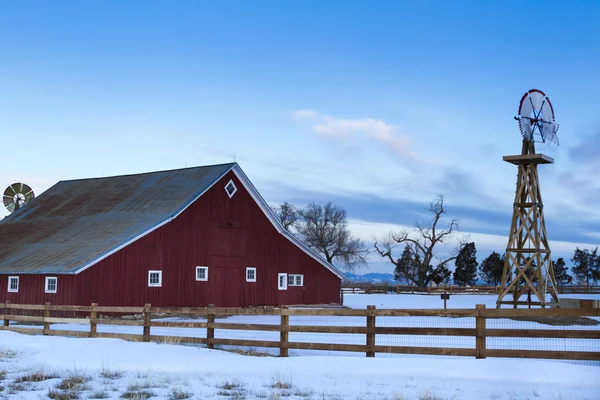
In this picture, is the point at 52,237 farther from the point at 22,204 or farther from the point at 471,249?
the point at 471,249

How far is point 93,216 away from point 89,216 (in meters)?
0.37

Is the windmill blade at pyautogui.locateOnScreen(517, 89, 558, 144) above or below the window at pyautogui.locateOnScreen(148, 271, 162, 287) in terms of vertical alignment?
above

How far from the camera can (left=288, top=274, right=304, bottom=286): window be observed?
42344 mm

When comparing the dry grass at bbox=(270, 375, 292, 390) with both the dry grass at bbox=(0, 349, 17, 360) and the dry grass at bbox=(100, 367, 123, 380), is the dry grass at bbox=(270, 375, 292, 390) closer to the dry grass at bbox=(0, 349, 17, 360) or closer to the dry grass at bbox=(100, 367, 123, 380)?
the dry grass at bbox=(100, 367, 123, 380)

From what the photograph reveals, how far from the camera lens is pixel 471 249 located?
328ft

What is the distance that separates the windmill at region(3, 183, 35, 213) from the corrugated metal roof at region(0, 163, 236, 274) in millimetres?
3346

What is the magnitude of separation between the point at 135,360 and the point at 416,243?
7102 cm

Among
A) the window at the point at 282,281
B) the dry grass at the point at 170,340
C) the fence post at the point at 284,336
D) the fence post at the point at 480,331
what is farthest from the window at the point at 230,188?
the fence post at the point at 480,331

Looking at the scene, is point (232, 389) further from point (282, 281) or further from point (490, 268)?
point (490, 268)

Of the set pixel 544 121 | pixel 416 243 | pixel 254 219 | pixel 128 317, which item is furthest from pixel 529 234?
pixel 416 243

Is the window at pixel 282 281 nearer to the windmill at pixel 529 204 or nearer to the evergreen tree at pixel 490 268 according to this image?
the windmill at pixel 529 204

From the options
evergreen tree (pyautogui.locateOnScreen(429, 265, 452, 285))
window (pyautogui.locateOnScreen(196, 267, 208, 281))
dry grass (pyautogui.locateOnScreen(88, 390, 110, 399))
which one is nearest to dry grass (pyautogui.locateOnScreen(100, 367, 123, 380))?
dry grass (pyautogui.locateOnScreen(88, 390, 110, 399))

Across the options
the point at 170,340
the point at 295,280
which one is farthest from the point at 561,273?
the point at 170,340

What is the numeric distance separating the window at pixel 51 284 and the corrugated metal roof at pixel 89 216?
58 centimetres
